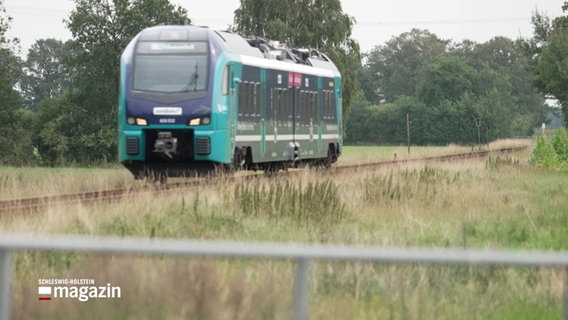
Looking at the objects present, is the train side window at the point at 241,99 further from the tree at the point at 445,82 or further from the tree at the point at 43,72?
the tree at the point at 43,72

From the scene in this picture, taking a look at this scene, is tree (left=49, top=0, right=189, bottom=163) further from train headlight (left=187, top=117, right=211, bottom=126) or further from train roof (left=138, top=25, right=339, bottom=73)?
train headlight (left=187, top=117, right=211, bottom=126)

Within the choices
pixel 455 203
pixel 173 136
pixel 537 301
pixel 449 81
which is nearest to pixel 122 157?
pixel 173 136

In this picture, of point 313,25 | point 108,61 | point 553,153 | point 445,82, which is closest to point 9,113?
point 108,61

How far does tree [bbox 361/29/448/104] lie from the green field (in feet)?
418

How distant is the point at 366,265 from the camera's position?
5.81 meters

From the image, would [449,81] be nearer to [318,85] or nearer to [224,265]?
[318,85]

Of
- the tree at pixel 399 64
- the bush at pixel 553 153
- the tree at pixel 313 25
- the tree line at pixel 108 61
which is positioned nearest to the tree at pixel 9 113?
the tree line at pixel 108 61

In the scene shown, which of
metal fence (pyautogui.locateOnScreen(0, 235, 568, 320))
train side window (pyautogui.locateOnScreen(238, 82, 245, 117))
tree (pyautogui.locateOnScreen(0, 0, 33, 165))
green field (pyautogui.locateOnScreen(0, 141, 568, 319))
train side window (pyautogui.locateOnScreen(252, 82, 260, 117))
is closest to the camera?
metal fence (pyautogui.locateOnScreen(0, 235, 568, 320))

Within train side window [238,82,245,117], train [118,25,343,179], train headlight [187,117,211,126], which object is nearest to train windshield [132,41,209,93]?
train [118,25,343,179]

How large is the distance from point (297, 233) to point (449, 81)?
125 meters

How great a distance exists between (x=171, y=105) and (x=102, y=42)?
151 ft

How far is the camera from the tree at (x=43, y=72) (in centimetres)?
14388

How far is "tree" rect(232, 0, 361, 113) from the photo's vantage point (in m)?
72.4

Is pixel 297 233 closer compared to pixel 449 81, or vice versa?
pixel 297 233
